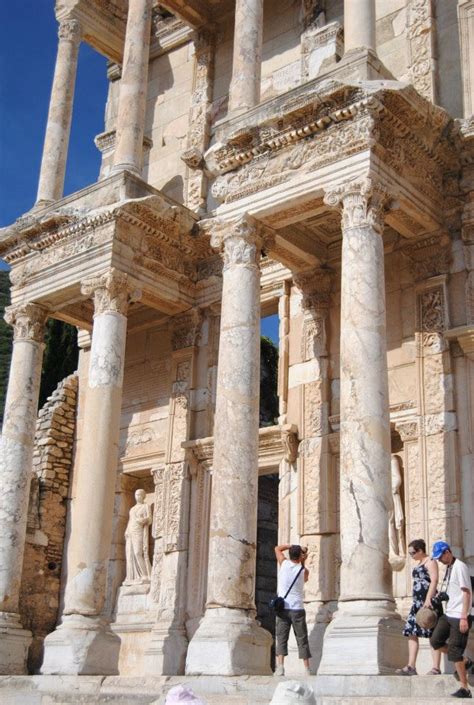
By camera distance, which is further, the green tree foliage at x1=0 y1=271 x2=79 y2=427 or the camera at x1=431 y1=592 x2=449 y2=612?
the green tree foliage at x1=0 y1=271 x2=79 y2=427

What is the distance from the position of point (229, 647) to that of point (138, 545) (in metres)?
5.36

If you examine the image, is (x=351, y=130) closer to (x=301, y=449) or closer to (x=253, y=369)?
(x=253, y=369)

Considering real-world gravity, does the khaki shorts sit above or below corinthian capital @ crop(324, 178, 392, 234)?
below

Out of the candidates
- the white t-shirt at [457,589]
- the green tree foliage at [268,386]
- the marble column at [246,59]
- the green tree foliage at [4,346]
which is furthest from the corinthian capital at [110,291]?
the green tree foliage at [4,346]

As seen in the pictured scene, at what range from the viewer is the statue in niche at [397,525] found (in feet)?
42.3

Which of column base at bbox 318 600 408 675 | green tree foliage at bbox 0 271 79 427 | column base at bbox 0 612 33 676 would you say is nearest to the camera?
column base at bbox 318 600 408 675

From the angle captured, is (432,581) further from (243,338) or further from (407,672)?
(243,338)

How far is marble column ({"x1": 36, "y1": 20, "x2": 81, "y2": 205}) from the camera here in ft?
58.5

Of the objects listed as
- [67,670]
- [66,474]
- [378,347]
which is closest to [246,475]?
[378,347]

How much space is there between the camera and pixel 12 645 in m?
14.9

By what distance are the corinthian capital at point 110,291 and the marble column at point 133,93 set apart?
194 centimetres

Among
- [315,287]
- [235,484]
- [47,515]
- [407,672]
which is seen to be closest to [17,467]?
[47,515]

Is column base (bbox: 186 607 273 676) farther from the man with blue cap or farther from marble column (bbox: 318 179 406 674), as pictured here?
the man with blue cap

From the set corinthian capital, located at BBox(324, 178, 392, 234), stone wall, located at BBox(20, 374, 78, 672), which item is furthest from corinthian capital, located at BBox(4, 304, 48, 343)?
corinthian capital, located at BBox(324, 178, 392, 234)
